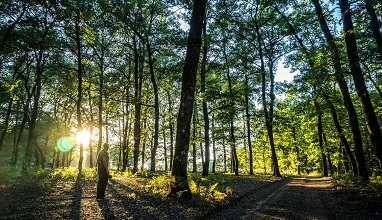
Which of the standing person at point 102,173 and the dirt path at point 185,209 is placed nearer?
the dirt path at point 185,209

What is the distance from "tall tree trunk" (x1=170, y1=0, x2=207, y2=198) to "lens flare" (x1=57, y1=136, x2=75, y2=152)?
1531 inches

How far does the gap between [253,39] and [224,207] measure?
23432 millimetres

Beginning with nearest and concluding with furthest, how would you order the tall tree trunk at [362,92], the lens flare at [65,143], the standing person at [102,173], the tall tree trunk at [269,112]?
the standing person at [102,173]
the tall tree trunk at [362,92]
the tall tree trunk at [269,112]
the lens flare at [65,143]

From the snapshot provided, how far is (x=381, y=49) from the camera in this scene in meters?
8.95

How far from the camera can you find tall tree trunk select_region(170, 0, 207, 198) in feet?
31.5

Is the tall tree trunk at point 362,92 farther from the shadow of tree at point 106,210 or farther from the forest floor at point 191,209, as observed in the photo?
the shadow of tree at point 106,210

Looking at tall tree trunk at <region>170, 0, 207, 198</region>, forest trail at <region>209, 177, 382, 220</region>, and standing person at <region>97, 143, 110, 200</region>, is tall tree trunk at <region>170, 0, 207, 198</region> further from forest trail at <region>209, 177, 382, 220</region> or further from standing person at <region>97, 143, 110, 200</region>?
standing person at <region>97, 143, 110, 200</region>

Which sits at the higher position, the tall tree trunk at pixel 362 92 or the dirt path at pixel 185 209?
the tall tree trunk at pixel 362 92

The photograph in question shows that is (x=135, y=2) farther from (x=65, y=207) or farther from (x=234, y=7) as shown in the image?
(x=65, y=207)

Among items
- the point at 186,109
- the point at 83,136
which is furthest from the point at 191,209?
the point at 83,136

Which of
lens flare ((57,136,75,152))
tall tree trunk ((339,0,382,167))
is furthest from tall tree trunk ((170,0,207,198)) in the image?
lens flare ((57,136,75,152))

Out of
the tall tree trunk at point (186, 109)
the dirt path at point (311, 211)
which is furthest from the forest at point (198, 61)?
the dirt path at point (311, 211)

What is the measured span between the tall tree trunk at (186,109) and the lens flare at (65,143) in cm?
3890

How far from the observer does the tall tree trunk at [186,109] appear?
9590 millimetres
